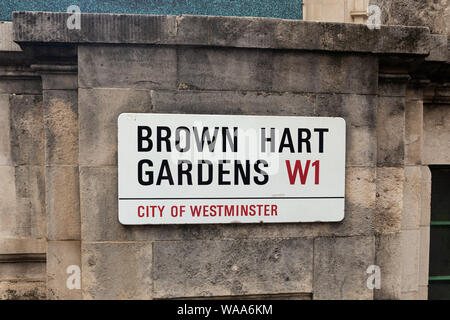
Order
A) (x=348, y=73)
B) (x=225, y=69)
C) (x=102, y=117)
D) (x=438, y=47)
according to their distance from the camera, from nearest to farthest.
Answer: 1. (x=102, y=117)
2. (x=225, y=69)
3. (x=348, y=73)
4. (x=438, y=47)

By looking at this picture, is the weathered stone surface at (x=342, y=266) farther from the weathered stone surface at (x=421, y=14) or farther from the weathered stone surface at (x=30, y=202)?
the weathered stone surface at (x=30, y=202)

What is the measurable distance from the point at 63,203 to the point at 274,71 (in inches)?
96.1

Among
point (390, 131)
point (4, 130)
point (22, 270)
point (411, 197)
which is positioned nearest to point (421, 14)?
point (390, 131)

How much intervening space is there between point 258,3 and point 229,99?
3.42 m

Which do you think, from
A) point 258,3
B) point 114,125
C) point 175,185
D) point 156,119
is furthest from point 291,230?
point 258,3

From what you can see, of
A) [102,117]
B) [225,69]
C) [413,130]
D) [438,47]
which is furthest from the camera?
[413,130]

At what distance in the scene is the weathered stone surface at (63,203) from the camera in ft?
9.61

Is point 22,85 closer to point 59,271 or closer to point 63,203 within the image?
point 63,203

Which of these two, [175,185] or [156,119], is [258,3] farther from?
[175,185]

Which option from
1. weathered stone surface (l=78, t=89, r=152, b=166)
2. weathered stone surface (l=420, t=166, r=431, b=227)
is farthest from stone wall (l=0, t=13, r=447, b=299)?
weathered stone surface (l=420, t=166, r=431, b=227)

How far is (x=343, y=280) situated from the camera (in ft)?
10.2

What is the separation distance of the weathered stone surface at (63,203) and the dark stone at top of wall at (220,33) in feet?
4.01

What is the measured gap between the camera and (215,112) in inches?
114

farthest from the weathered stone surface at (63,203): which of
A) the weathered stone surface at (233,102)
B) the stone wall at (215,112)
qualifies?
the weathered stone surface at (233,102)
